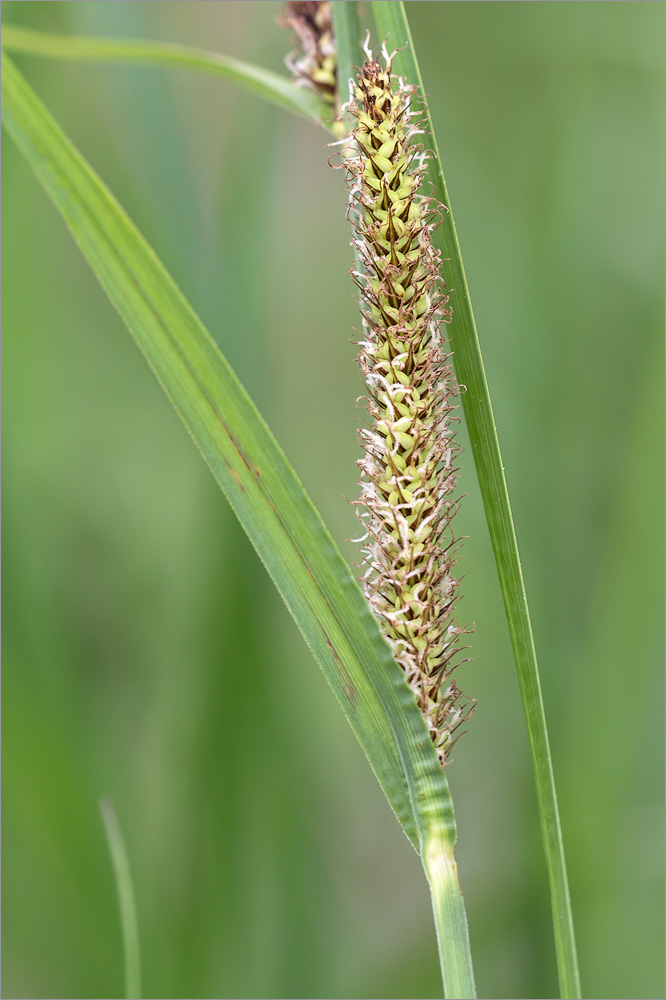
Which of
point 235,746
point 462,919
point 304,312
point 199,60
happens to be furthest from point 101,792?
point 304,312

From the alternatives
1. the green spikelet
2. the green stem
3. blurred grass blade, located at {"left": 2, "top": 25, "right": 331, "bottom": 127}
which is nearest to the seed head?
blurred grass blade, located at {"left": 2, "top": 25, "right": 331, "bottom": 127}

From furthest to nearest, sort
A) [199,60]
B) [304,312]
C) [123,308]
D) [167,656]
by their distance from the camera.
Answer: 1. [304,312]
2. [167,656]
3. [199,60]
4. [123,308]

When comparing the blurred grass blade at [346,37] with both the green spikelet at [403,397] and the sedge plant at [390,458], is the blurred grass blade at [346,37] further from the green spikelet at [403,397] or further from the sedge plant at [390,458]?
the green spikelet at [403,397]

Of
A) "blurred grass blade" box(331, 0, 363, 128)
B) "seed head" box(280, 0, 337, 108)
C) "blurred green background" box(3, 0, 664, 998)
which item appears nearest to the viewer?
"blurred grass blade" box(331, 0, 363, 128)

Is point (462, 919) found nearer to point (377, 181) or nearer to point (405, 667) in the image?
point (405, 667)

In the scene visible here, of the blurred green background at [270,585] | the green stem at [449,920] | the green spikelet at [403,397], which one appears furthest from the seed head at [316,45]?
the green stem at [449,920]

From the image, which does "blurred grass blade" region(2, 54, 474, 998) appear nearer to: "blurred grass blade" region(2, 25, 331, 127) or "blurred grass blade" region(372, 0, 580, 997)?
"blurred grass blade" region(372, 0, 580, 997)

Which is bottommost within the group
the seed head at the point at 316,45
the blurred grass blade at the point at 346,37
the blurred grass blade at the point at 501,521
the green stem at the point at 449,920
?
the green stem at the point at 449,920
